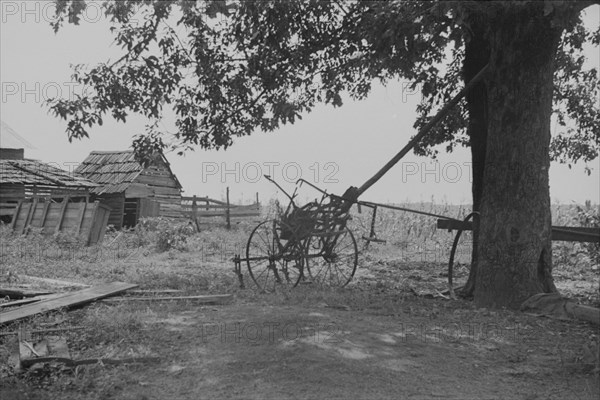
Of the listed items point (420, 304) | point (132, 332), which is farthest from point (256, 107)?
point (132, 332)

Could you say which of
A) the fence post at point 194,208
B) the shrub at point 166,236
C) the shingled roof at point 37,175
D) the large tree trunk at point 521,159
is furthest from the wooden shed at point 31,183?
the large tree trunk at point 521,159

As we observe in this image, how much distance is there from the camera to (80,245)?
1888 centimetres

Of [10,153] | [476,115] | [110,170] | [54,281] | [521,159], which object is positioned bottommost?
[54,281]

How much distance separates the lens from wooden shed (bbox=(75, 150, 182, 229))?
29.1 m

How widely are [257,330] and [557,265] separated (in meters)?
11.4

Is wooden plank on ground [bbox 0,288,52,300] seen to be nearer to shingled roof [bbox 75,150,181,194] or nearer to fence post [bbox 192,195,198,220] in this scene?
fence post [bbox 192,195,198,220]

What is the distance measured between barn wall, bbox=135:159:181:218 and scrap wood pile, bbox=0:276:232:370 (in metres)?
17.4

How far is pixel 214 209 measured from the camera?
30.0 metres

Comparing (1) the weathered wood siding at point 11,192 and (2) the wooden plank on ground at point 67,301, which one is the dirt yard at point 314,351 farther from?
(1) the weathered wood siding at point 11,192

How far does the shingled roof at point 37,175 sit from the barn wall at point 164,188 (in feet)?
10.2

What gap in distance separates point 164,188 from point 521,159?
24202mm

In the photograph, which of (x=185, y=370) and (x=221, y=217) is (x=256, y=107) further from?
(x=221, y=217)

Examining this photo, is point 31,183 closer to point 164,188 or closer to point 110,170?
point 110,170

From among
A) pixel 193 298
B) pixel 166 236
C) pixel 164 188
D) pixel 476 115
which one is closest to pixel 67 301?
pixel 193 298
